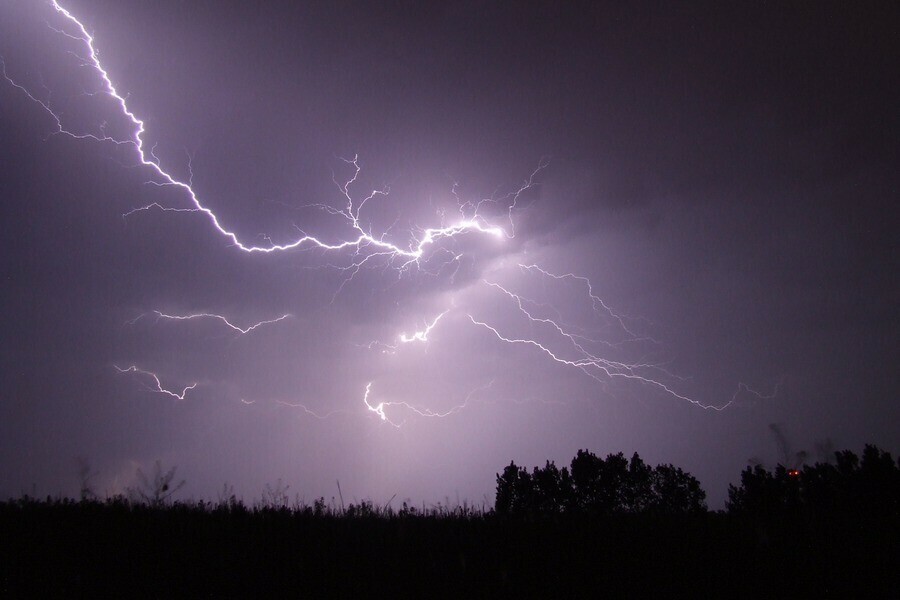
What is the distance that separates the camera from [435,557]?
10.4ft

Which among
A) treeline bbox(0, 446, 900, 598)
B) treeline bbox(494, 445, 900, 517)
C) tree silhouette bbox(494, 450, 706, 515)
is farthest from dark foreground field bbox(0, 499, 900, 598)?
tree silhouette bbox(494, 450, 706, 515)

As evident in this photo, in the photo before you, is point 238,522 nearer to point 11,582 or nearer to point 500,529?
point 11,582

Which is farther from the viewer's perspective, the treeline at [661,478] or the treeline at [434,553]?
the treeline at [661,478]

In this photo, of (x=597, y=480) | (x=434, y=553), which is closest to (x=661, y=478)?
(x=597, y=480)

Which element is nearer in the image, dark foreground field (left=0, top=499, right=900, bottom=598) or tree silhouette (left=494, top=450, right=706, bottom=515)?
dark foreground field (left=0, top=499, right=900, bottom=598)

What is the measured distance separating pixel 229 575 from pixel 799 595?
3186 millimetres

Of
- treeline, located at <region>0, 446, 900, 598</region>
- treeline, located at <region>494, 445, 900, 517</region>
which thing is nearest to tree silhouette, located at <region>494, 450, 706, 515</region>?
treeline, located at <region>494, 445, 900, 517</region>

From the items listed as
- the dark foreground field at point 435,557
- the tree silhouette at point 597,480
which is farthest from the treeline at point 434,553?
the tree silhouette at point 597,480

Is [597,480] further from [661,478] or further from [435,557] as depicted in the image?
[435,557]

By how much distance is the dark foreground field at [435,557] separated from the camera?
271 cm

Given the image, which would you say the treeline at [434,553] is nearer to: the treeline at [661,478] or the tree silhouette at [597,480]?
the treeline at [661,478]

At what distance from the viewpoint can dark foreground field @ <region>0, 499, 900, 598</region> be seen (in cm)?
271

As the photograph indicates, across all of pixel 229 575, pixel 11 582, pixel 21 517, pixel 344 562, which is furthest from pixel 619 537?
pixel 21 517

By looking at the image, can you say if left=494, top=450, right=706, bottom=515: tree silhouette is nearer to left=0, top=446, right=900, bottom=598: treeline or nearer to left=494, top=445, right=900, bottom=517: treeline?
left=494, top=445, right=900, bottom=517: treeline
